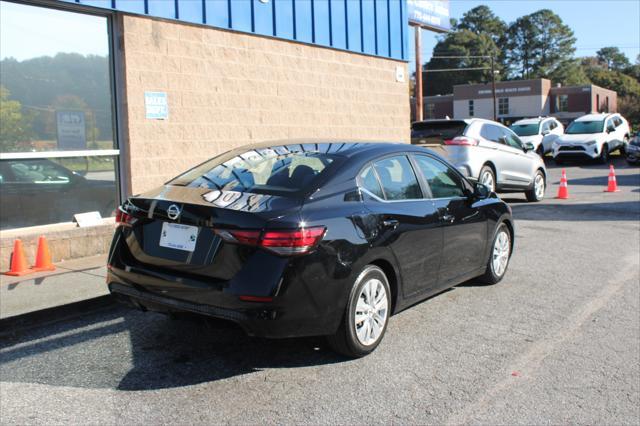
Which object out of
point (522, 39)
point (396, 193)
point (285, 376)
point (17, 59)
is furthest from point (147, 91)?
point (522, 39)

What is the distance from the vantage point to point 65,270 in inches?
291

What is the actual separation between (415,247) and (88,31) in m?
5.72

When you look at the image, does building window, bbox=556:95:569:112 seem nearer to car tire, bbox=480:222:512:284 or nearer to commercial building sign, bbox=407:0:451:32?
commercial building sign, bbox=407:0:451:32

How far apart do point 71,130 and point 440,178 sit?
16.4ft

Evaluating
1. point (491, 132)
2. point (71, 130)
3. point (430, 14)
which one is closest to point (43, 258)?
point (71, 130)

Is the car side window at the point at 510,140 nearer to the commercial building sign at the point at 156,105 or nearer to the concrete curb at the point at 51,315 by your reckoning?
the commercial building sign at the point at 156,105

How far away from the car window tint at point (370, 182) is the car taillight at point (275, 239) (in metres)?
0.91

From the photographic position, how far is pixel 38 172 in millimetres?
7867

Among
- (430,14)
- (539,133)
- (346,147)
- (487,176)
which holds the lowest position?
(487,176)

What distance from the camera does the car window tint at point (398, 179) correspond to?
201 inches

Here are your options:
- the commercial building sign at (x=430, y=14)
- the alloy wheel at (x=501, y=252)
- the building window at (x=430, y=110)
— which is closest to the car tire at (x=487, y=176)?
the alloy wheel at (x=501, y=252)

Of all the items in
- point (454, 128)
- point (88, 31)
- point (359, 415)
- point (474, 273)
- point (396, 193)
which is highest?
point (88, 31)

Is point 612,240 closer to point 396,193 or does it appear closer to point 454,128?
point 454,128

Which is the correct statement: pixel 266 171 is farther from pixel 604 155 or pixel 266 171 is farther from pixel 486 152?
pixel 604 155
